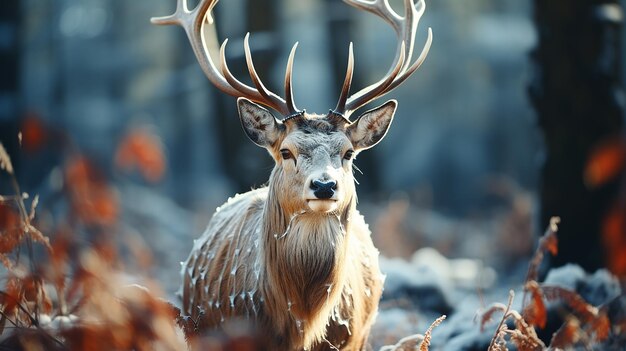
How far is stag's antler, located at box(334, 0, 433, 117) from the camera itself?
576 cm

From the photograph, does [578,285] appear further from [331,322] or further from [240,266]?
[240,266]

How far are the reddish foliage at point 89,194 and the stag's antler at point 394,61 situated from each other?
92.9 inches

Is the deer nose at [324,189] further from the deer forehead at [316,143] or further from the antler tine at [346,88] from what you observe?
the antler tine at [346,88]

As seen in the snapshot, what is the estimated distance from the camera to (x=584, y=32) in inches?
309

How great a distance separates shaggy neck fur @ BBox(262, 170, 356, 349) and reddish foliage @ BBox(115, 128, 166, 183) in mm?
1624

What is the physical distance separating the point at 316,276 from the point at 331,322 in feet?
1.29

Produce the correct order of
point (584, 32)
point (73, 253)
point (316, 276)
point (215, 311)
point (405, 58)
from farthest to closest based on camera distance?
point (584, 32), point (405, 58), point (215, 311), point (316, 276), point (73, 253)

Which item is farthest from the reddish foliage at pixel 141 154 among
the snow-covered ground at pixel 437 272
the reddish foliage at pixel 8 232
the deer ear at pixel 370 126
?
the snow-covered ground at pixel 437 272

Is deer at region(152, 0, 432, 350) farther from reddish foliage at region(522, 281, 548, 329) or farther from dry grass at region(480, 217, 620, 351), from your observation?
reddish foliage at region(522, 281, 548, 329)

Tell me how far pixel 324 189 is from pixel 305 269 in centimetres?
62

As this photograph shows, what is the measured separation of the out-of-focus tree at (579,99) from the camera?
7.77 meters

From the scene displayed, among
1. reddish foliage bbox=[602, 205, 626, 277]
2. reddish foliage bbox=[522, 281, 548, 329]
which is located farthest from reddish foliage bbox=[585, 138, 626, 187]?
reddish foliage bbox=[522, 281, 548, 329]

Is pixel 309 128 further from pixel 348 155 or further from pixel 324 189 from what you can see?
pixel 324 189

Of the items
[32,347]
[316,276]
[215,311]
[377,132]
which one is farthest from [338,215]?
[32,347]
